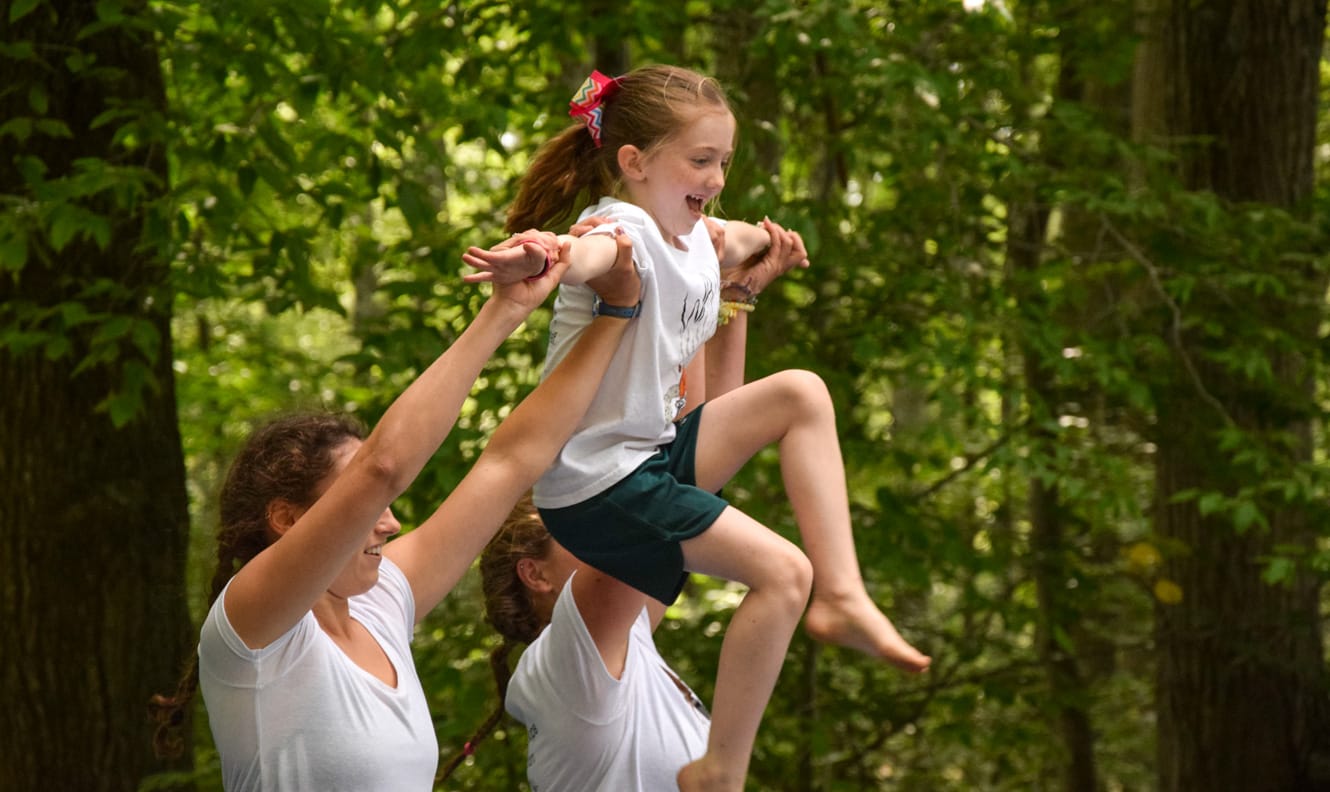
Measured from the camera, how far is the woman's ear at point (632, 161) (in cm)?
196

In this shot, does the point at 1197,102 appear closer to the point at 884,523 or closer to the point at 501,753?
the point at 884,523

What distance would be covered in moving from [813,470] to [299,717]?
2.43 feet

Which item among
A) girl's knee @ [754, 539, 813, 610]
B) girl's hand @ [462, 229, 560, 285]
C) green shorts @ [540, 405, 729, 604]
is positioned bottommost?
girl's knee @ [754, 539, 813, 610]

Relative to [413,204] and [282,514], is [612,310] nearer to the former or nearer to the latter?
[282,514]

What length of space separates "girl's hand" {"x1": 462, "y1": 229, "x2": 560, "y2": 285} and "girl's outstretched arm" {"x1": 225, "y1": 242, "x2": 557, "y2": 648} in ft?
0.06

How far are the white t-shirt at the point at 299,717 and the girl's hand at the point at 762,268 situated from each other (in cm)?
85

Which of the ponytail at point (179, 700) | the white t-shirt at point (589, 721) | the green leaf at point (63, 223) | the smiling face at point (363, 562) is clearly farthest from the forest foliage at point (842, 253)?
the smiling face at point (363, 562)

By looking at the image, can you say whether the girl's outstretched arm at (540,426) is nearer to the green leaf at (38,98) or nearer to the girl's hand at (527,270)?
the girl's hand at (527,270)

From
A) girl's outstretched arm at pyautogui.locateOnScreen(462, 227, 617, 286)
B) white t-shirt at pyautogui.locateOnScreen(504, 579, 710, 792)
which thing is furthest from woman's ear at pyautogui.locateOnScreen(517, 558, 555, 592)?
girl's outstretched arm at pyautogui.locateOnScreen(462, 227, 617, 286)

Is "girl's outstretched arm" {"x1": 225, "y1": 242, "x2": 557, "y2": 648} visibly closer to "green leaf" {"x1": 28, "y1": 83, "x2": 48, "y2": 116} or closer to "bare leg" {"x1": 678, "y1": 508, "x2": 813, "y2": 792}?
"bare leg" {"x1": 678, "y1": 508, "x2": 813, "y2": 792}

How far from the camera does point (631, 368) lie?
191cm

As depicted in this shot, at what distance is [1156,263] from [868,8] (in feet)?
4.11

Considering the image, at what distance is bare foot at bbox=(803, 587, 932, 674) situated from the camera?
1.83 metres

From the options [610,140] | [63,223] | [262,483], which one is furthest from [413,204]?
[262,483]
